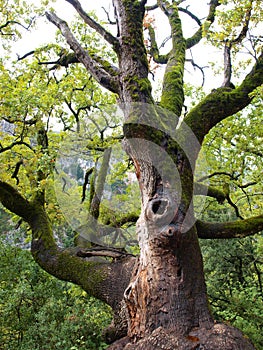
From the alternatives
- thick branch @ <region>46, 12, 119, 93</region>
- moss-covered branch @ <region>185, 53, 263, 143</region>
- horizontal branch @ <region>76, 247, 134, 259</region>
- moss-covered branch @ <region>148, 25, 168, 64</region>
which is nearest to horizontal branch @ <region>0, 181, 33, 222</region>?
horizontal branch @ <region>76, 247, 134, 259</region>

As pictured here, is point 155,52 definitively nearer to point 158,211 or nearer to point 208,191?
point 208,191

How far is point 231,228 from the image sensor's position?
210 inches

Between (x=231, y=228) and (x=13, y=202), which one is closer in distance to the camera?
(x=231, y=228)

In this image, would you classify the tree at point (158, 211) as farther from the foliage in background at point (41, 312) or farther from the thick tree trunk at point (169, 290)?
the foliage in background at point (41, 312)

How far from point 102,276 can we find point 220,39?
4.21 metres

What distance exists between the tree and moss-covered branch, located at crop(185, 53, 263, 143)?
15 mm

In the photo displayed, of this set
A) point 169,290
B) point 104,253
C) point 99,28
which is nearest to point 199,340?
point 169,290

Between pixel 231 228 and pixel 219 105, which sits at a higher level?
pixel 219 105

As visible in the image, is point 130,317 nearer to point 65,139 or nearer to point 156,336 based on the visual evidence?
point 156,336

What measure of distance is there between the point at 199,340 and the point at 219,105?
10.8 ft

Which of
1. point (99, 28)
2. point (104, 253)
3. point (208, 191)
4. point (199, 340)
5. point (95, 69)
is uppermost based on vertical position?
point (99, 28)

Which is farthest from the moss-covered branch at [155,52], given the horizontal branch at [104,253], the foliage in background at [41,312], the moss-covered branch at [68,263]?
the foliage in background at [41,312]

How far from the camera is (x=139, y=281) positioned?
3992mm

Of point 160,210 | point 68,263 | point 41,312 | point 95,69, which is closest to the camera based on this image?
point 160,210
